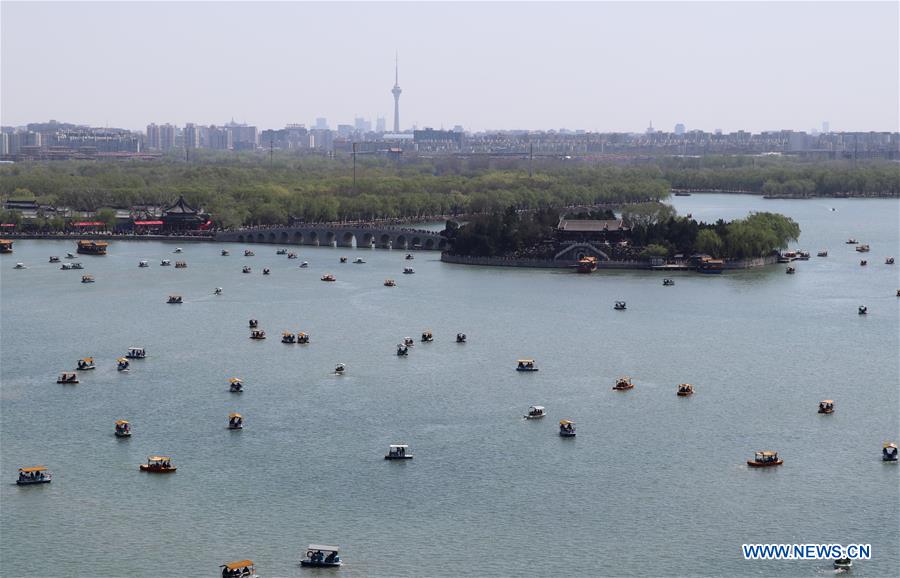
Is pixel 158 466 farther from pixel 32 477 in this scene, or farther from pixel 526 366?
pixel 526 366

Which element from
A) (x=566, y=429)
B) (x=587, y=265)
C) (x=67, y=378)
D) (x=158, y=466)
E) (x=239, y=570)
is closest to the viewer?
(x=239, y=570)

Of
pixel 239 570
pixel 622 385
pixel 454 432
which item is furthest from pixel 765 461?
pixel 239 570

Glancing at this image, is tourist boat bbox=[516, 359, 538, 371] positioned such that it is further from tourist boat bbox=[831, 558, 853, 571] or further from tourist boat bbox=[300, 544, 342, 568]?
tourist boat bbox=[831, 558, 853, 571]

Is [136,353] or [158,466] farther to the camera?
[136,353]

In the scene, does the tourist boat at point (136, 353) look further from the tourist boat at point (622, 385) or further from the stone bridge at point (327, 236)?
the stone bridge at point (327, 236)

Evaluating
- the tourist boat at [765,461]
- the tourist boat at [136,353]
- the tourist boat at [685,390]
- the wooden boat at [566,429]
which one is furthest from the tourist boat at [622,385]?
the tourist boat at [136,353]
